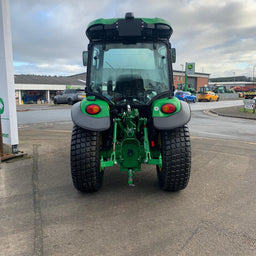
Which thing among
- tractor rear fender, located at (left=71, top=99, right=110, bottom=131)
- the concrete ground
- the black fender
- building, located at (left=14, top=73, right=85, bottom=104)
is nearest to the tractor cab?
tractor rear fender, located at (left=71, top=99, right=110, bottom=131)

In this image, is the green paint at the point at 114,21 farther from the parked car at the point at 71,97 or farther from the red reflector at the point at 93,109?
the parked car at the point at 71,97

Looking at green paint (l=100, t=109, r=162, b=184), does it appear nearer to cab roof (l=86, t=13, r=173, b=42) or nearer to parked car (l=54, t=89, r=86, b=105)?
cab roof (l=86, t=13, r=173, b=42)

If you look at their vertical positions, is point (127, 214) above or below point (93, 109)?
below

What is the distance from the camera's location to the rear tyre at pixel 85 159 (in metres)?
3.38

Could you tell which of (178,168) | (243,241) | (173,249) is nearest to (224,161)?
(178,168)

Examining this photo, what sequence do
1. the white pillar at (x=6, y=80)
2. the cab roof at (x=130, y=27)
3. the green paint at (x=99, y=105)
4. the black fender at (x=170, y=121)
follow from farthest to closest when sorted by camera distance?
the white pillar at (x=6, y=80) < the cab roof at (x=130, y=27) < the green paint at (x=99, y=105) < the black fender at (x=170, y=121)

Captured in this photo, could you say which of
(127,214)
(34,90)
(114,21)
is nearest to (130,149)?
(127,214)

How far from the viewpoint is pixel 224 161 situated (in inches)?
219

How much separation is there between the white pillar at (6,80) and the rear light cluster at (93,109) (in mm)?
3155

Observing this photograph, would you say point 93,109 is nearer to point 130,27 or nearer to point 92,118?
point 92,118

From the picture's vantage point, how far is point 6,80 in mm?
5578

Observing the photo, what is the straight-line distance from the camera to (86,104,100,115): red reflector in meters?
3.43

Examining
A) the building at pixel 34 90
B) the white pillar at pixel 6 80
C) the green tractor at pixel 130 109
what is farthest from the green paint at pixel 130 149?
the building at pixel 34 90

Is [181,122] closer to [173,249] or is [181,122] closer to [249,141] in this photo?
[173,249]
